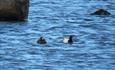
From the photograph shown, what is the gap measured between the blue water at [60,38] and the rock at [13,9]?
1.09 feet

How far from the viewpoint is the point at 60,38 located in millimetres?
33219

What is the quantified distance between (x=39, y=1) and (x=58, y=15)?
3.69 meters

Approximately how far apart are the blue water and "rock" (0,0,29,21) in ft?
1.09

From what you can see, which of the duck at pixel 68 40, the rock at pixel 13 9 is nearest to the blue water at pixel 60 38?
the duck at pixel 68 40

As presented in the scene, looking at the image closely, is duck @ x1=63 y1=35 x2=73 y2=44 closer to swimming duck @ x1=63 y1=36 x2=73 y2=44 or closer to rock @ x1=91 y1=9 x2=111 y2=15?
swimming duck @ x1=63 y1=36 x2=73 y2=44

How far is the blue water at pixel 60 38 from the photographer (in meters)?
29.6

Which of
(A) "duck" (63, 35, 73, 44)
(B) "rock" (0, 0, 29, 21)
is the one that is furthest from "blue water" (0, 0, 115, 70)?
(B) "rock" (0, 0, 29, 21)

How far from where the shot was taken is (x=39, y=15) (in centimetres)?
3762

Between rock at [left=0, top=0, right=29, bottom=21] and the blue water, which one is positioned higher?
rock at [left=0, top=0, right=29, bottom=21]

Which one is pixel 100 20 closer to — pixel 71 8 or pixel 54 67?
pixel 71 8

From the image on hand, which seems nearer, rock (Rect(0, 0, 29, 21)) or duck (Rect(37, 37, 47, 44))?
duck (Rect(37, 37, 47, 44))

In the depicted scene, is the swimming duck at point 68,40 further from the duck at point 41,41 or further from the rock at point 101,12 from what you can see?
the rock at point 101,12

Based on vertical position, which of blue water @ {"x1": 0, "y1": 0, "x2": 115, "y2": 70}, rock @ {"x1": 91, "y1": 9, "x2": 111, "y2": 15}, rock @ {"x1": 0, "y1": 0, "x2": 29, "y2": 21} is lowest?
blue water @ {"x1": 0, "y1": 0, "x2": 115, "y2": 70}

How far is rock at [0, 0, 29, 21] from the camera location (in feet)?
114
